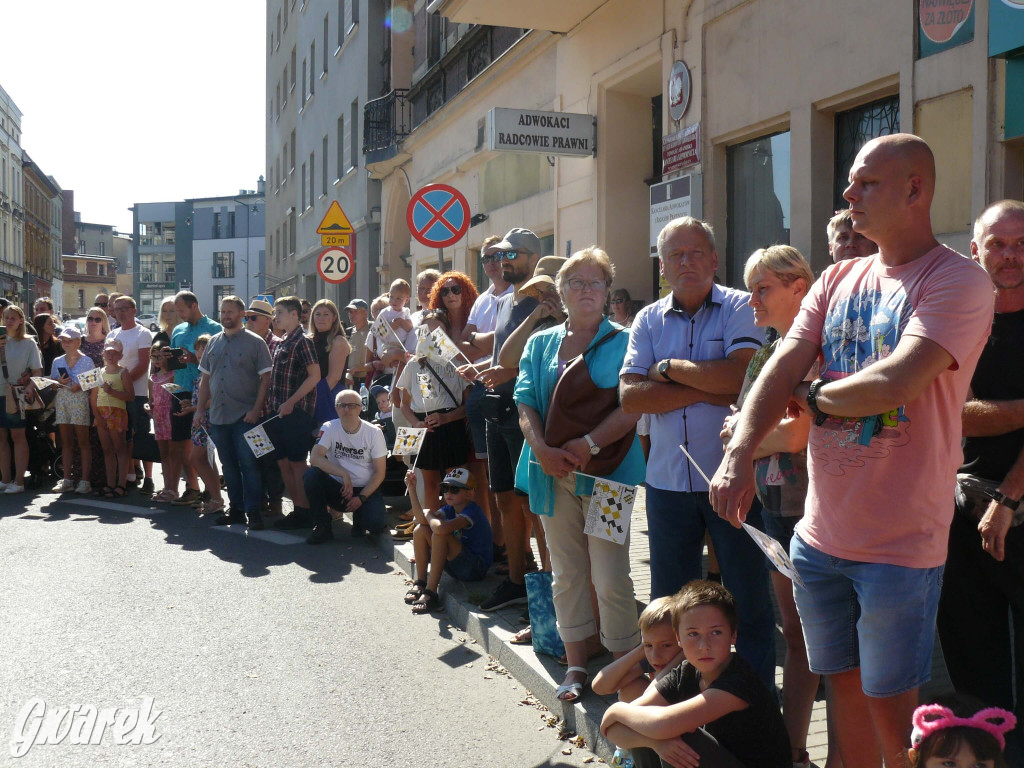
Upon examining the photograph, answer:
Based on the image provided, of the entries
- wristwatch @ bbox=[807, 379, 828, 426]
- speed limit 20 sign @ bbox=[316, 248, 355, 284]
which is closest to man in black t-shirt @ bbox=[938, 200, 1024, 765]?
wristwatch @ bbox=[807, 379, 828, 426]

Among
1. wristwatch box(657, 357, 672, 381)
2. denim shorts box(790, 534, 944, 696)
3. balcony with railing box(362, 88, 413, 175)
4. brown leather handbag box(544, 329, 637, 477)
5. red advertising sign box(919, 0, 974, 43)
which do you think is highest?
balcony with railing box(362, 88, 413, 175)

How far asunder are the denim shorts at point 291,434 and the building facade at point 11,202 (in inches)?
2625

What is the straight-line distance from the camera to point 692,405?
4148 millimetres

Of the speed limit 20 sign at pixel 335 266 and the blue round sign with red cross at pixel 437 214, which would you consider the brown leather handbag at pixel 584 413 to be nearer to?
the blue round sign with red cross at pixel 437 214

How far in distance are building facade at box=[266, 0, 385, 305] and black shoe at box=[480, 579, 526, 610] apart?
60.0ft

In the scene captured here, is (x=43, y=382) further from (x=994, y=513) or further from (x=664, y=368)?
(x=994, y=513)

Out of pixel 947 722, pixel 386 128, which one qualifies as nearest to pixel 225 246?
pixel 386 128

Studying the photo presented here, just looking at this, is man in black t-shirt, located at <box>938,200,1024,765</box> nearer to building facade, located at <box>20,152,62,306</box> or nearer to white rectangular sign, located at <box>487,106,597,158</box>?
white rectangular sign, located at <box>487,106,597,158</box>

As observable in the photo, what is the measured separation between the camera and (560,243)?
14.2 metres

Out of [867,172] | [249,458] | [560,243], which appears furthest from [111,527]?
[867,172]

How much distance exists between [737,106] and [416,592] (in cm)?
596

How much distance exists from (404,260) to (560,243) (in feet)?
37.1

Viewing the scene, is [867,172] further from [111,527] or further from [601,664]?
[111,527]

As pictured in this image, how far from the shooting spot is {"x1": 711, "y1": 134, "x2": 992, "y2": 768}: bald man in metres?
2.58
